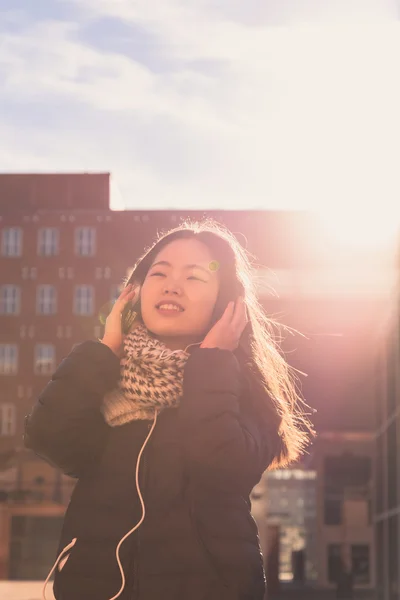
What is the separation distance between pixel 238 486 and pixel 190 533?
0.73 ft

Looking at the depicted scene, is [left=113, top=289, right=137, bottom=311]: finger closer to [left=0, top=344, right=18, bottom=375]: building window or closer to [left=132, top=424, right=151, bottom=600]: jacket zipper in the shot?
[left=132, top=424, right=151, bottom=600]: jacket zipper

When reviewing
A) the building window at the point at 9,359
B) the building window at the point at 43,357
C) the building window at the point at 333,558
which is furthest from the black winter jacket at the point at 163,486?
the building window at the point at 333,558

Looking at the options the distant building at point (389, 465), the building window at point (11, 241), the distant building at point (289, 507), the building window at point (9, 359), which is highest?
the building window at point (11, 241)

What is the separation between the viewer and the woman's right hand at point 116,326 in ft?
13.2

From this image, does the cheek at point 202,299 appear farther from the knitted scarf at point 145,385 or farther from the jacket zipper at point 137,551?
the jacket zipper at point 137,551

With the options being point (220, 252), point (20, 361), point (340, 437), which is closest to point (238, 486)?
point (220, 252)

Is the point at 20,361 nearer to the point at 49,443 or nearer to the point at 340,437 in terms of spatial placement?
the point at 340,437

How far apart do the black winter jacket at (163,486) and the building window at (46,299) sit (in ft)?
165

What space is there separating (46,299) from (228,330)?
166ft

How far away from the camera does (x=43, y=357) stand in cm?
5306

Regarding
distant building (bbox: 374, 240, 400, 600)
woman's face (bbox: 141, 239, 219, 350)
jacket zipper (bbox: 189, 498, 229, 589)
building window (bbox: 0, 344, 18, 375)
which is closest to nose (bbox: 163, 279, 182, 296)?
woman's face (bbox: 141, 239, 219, 350)

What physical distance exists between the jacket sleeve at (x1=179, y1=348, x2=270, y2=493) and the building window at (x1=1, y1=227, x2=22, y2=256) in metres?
51.3

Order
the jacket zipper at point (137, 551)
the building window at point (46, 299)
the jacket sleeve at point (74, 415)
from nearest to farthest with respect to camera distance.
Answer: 1. the jacket zipper at point (137, 551)
2. the jacket sleeve at point (74, 415)
3. the building window at point (46, 299)

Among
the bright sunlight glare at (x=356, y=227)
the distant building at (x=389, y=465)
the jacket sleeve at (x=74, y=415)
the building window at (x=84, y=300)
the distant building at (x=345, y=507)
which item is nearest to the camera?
the jacket sleeve at (x=74, y=415)
